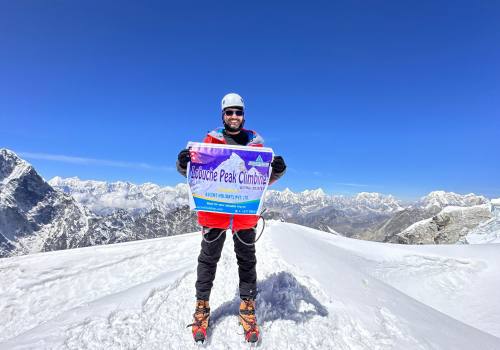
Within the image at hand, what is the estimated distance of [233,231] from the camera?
601cm

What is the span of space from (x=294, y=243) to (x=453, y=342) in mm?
5596

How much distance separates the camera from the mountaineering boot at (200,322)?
5.23 metres

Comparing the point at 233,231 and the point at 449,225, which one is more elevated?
the point at 449,225

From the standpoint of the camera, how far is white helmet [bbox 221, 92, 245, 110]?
19.6 ft

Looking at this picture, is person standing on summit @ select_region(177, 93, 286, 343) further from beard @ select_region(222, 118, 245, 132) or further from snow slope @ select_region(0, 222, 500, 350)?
snow slope @ select_region(0, 222, 500, 350)

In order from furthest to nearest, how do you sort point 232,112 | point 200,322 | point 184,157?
point 232,112 < point 184,157 < point 200,322

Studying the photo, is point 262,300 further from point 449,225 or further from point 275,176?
point 449,225

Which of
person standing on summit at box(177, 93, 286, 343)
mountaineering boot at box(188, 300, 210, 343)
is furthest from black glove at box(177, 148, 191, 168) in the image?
mountaineering boot at box(188, 300, 210, 343)

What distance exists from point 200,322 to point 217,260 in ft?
3.66

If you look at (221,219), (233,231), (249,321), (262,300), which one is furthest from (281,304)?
(221,219)

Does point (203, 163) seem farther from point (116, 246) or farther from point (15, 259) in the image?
point (15, 259)

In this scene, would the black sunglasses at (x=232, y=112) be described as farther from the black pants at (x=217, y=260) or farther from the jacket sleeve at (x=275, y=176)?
the black pants at (x=217, y=260)

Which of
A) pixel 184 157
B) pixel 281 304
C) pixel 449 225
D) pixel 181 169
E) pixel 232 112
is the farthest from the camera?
pixel 449 225

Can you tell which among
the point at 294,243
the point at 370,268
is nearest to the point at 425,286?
the point at 370,268
